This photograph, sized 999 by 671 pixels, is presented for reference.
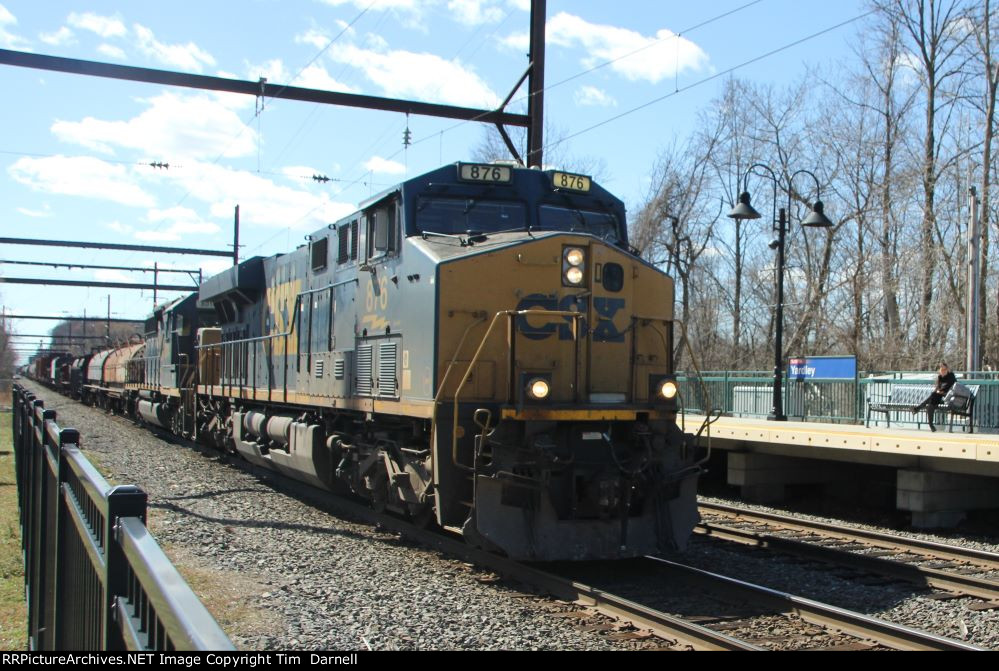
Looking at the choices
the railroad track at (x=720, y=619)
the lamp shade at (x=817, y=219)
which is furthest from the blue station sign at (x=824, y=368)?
the railroad track at (x=720, y=619)

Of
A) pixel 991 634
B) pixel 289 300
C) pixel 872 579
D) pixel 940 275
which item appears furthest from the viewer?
pixel 940 275

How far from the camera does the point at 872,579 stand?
25.9ft

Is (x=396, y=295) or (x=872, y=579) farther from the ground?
(x=396, y=295)

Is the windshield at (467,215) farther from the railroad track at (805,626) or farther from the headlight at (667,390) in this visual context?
the railroad track at (805,626)

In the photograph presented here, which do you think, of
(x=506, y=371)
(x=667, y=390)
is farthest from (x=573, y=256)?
(x=667, y=390)

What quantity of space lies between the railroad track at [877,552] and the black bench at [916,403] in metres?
5.31

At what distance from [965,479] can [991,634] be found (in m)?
5.63

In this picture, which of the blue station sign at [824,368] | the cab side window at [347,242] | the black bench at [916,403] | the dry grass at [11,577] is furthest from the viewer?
the blue station sign at [824,368]

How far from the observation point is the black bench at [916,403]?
14.8 meters

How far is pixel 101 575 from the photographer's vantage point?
2.77m

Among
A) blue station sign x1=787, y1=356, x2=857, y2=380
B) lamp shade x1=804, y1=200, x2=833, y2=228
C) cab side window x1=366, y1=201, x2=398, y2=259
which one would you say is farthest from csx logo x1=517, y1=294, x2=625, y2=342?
blue station sign x1=787, y1=356, x2=857, y2=380

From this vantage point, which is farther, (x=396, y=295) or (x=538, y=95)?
(x=538, y=95)
